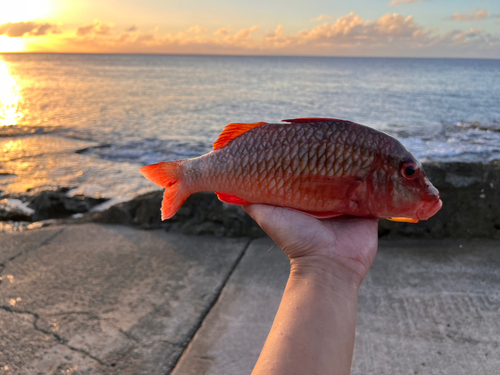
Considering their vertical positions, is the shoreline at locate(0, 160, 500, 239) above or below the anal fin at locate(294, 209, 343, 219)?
below

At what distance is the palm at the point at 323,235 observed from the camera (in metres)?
1.61

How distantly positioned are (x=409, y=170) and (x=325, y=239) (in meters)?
0.46

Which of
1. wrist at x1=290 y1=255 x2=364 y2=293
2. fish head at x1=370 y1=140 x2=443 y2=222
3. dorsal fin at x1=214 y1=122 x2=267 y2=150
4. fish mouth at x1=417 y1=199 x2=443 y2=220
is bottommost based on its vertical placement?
wrist at x1=290 y1=255 x2=364 y2=293

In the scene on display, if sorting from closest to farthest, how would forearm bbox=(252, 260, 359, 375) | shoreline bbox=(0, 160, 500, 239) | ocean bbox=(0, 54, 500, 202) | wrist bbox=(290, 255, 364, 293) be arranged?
forearm bbox=(252, 260, 359, 375) < wrist bbox=(290, 255, 364, 293) < shoreline bbox=(0, 160, 500, 239) < ocean bbox=(0, 54, 500, 202)

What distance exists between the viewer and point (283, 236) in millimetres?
1723

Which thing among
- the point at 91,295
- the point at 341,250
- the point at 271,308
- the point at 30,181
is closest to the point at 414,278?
the point at 271,308

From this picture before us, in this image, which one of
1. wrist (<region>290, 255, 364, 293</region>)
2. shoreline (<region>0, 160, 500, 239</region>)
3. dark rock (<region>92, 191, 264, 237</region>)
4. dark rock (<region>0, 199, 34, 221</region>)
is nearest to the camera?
wrist (<region>290, 255, 364, 293</region>)

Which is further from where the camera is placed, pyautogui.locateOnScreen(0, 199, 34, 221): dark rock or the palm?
pyautogui.locateOnScreen(0, 199, 34, 221): dark rock

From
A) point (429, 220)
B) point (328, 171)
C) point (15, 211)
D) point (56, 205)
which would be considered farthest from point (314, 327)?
point (15, 211)

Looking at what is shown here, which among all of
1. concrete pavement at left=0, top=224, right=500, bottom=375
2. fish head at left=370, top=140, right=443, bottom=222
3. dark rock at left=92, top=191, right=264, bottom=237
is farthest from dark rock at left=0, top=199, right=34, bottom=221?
fish head at left=370, top=140, right=443, bottom=222

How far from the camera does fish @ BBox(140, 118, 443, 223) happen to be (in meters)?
1.56

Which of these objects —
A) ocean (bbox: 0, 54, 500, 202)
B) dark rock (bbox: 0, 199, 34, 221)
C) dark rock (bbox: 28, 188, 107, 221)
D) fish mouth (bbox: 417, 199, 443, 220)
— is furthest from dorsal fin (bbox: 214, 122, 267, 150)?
ocean (bbox: 0, 54, 500, 202)

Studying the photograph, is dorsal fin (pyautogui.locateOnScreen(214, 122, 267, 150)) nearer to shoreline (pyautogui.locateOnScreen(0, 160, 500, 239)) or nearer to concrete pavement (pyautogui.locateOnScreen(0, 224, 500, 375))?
concrete pavement (pyautogui.locateOnScreen(0, 224, 500, 375))

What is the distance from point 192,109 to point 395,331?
53.7 feet
